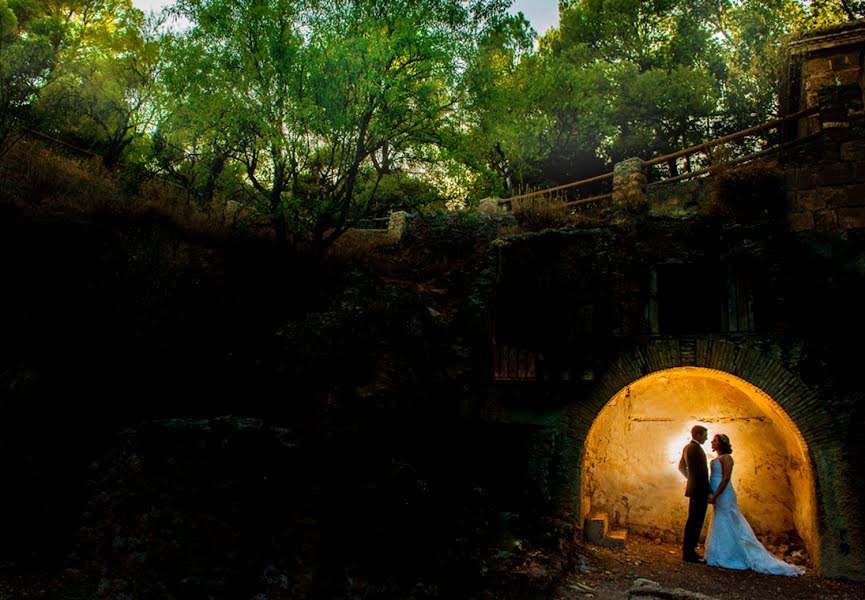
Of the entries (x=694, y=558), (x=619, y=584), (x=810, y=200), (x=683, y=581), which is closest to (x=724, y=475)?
(x=694, y=558)

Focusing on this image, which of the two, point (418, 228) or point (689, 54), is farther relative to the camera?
point (689, 54)

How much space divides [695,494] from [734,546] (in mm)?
856

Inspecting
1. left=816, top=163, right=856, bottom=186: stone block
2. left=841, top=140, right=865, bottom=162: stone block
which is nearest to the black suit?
left=816, top=163, right=856, bottom=186: stone block

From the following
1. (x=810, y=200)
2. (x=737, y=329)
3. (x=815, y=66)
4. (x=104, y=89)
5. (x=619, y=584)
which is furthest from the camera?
(x=104, y=89)

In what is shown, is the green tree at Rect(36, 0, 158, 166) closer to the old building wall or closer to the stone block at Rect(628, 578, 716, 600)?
the old building wall

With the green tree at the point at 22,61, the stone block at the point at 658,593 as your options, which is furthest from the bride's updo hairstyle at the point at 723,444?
the green tree at the point at 22,61

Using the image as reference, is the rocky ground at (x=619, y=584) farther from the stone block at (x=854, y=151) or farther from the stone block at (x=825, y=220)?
the stone block at (x=854, y=151)

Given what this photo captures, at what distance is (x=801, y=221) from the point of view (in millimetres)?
8156

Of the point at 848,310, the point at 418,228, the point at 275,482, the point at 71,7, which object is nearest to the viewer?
the point at 275,482

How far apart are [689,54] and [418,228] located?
58.7ft

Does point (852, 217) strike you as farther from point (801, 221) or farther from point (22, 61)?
point (22, 61)

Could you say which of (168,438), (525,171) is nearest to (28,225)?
(168,438)

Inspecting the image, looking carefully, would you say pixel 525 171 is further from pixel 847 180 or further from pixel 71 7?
pixel 71 7

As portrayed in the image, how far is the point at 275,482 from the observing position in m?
6.75
